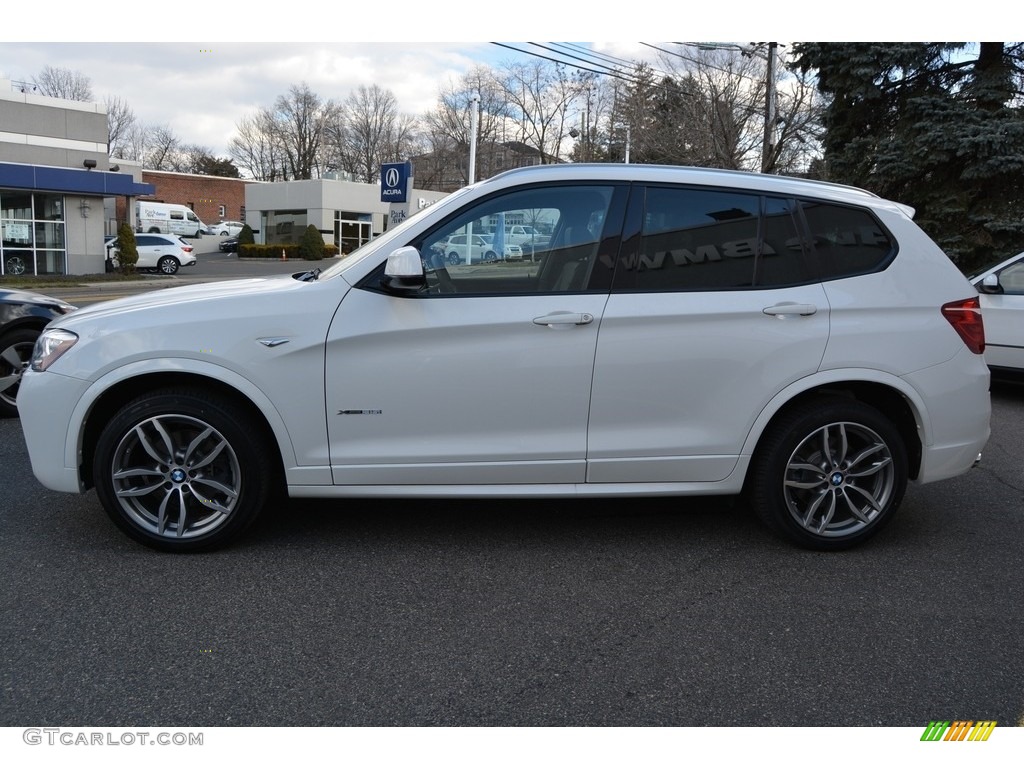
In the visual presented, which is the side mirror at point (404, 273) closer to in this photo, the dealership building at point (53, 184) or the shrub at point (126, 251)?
the dealership building at point (53, 184)

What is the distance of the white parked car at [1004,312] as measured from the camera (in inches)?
335

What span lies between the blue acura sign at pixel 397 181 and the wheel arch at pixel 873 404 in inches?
493

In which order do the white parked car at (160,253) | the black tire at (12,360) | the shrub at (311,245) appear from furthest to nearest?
the shrub at (311,245), the white parked car at (160,253), the black tire at (12,360)

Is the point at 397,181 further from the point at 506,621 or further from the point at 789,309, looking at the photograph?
the point at 506,621

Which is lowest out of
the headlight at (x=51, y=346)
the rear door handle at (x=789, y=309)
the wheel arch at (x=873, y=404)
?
the wheel arch at (x=873, y=404)

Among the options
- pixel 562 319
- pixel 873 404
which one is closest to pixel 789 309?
pixel 873 404

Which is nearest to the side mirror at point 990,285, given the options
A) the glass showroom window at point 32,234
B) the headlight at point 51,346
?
the headlight at point 51,346

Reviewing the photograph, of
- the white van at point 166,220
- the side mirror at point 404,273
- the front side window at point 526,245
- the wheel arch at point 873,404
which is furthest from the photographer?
the white van at point 166,220

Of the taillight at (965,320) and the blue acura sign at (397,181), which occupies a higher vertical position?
the blue acura sign at (397,181)

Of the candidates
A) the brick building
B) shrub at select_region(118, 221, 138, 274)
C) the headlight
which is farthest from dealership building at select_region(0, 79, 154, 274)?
the brick building

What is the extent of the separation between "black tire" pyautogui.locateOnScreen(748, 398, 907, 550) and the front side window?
1.27 meters

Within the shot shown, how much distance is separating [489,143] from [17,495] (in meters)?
57.6

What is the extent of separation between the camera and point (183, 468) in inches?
159
